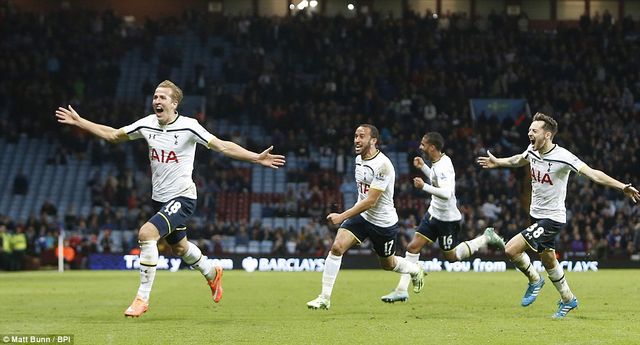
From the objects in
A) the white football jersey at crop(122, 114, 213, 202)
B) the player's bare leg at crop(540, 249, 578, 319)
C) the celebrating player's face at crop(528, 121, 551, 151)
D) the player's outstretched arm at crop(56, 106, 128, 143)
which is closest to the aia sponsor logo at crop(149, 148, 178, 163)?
the white football jersey at crop(122, 114, 213, 202)

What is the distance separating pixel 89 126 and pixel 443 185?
6.24m

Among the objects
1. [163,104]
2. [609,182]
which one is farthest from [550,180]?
[163,104]

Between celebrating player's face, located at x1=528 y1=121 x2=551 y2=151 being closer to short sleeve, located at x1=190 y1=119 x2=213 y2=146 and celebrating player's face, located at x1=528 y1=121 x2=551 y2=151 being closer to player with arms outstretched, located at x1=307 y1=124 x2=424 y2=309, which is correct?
player with arms outstretched, located at x1=307 y1=124 x2=424 y2=309

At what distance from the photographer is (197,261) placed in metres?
14.4

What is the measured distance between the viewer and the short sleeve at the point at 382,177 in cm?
1452

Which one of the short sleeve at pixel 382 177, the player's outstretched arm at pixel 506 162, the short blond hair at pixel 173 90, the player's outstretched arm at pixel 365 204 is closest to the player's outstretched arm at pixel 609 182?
the player's outstretched arm at pixel 506 162

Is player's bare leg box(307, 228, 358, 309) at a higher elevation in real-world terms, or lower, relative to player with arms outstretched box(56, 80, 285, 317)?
lower

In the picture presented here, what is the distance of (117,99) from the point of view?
44.2 m

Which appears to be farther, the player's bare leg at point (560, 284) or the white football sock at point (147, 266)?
the player's bare leg at point (560, 284)

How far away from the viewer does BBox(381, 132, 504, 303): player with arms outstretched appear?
16.9 metres

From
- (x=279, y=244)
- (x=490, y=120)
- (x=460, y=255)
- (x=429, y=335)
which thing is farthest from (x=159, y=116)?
(x=490, y=120)

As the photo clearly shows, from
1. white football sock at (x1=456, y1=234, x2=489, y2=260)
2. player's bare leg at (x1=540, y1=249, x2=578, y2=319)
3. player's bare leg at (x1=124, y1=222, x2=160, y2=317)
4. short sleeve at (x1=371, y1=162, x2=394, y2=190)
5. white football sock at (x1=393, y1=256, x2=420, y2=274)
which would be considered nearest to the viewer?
player's bare leg at (x1=124, y1=222, x2=160, y2=317)

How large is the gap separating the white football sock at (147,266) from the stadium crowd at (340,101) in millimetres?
21300

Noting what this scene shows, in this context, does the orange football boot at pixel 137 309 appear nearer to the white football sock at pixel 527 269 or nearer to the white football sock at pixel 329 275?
the white football sock at pixel 329 275
